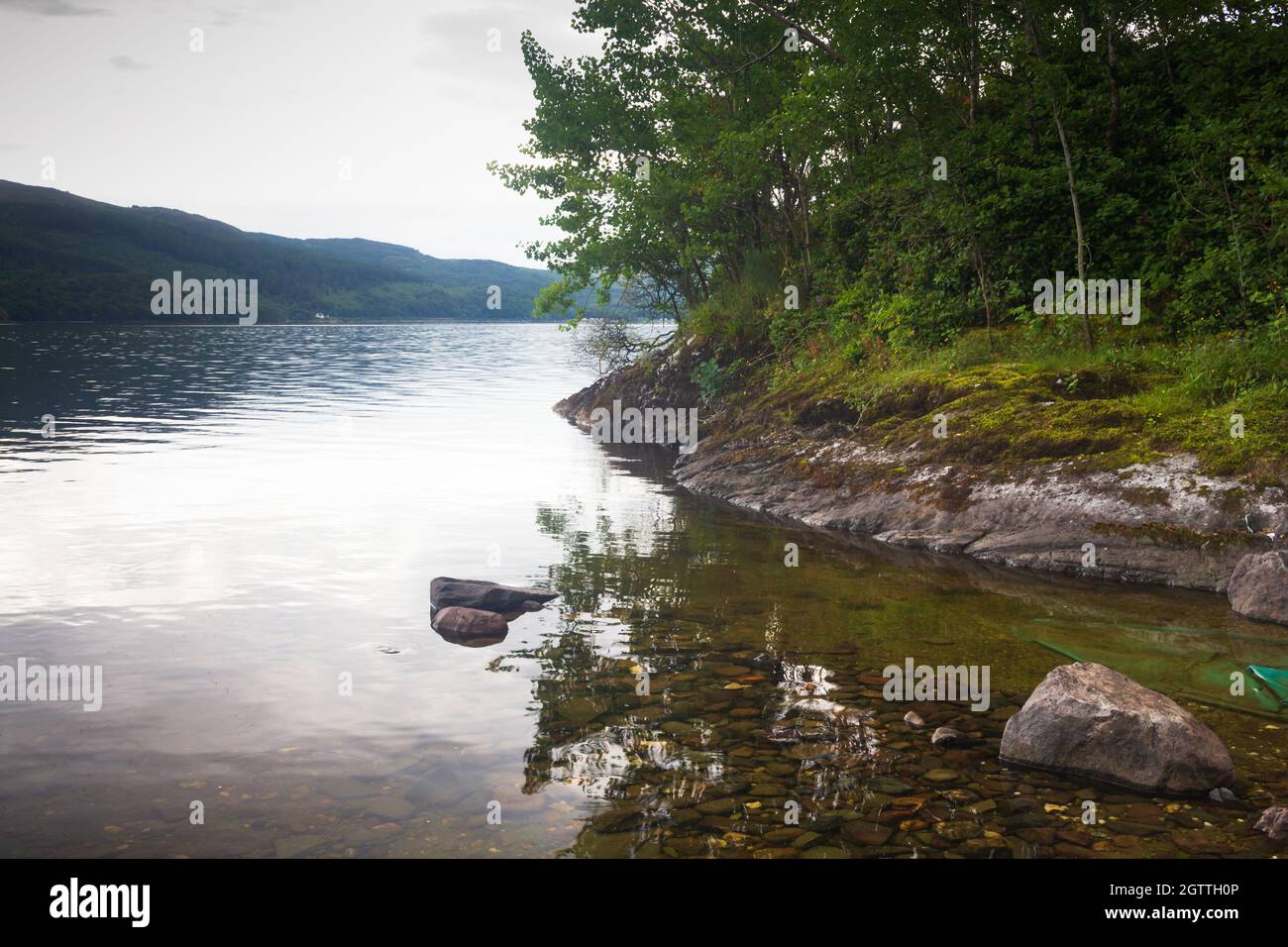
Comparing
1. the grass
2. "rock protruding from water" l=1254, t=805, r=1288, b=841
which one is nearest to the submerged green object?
"rock protruding from water" l=1254, t=805, r=1288, b=841

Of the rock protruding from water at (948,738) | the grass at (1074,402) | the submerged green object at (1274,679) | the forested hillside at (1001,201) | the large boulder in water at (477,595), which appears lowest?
the rock protruding from water at (948,738)

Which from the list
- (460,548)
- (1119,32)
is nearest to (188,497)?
(460,548)

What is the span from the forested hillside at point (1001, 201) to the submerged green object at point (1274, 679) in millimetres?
5039

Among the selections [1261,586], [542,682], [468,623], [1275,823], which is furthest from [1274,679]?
[468,623]

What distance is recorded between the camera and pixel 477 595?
11.6 meters

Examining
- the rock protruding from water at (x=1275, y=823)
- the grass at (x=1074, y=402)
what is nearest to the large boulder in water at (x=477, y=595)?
the rock protruding from water at (x=1275, y=823)

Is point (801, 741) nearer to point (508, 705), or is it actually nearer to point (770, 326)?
point (508, 705)

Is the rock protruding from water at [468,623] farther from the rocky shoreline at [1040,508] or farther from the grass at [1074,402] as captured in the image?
the grass at [1074,402]

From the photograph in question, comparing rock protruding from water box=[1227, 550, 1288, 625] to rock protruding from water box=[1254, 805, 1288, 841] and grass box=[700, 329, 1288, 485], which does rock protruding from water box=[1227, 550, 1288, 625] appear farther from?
rock protruding from water box=[1254, 805, 1288, 841]

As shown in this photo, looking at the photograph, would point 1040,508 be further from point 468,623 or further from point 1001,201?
point 468,623

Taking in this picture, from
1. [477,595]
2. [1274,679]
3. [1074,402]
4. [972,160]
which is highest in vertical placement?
[972,160]

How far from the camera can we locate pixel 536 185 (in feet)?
113

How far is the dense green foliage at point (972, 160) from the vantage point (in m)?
17.1

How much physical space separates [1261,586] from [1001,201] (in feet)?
35.7
